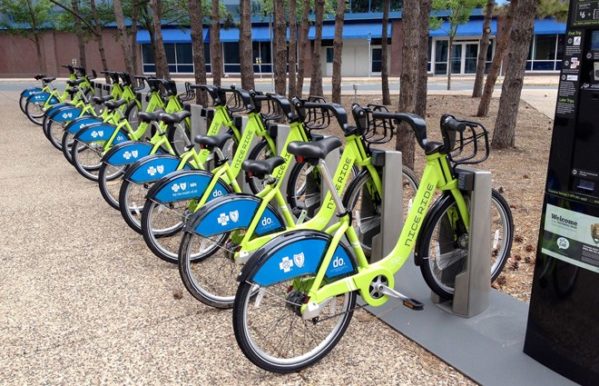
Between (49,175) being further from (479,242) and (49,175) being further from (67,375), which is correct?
(479,242)

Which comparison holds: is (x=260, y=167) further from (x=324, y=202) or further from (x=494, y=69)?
(x=494, y=69)

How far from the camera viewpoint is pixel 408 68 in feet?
20.2

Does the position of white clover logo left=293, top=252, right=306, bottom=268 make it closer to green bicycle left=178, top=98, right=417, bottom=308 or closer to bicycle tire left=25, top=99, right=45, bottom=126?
green bicycle left=178, top=98, right=417, bottom=308

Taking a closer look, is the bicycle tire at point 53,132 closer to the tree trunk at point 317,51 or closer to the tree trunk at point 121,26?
the tree trunk at point 121,26

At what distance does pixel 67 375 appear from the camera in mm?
2797

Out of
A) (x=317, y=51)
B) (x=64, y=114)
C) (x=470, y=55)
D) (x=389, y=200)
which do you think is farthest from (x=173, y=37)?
(x=389, y=200)

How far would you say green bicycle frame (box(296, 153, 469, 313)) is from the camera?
278cm

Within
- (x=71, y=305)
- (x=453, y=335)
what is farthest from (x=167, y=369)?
(x=453, y=335)

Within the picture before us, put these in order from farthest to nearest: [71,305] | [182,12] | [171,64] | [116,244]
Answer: [171,64]
[182,12]
[116,244]
[71,305]

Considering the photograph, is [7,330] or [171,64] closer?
[7,330]

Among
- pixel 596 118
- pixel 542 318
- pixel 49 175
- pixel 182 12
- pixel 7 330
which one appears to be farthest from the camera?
pixel 182 12

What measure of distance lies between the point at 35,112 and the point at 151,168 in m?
10.5

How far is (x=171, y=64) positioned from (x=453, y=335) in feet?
131

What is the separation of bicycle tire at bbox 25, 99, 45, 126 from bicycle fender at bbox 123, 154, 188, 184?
352 inches
